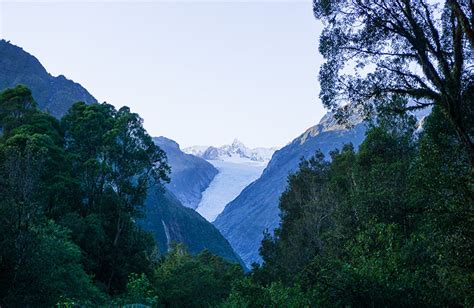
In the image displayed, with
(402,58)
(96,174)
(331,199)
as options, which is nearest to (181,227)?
(331,199)

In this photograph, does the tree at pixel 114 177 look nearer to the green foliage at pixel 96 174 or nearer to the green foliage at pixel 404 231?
the green foliage at pixel 96 174

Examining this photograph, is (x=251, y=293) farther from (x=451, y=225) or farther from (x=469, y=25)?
(x=469, y=25)

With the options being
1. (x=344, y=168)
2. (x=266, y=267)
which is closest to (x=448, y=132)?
(x=344, y=168)

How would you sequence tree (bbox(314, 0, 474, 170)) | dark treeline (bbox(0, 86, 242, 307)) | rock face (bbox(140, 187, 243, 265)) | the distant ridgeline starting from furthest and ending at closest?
rock face (bbox(140, 187, 243, 265)) < the distant ridgeline < dark treeline (bbox(0, 86, 242, 307)) < tree (bbox(314, 0, 474, 170))

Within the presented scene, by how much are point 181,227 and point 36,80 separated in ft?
211

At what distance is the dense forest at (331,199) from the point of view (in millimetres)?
14742

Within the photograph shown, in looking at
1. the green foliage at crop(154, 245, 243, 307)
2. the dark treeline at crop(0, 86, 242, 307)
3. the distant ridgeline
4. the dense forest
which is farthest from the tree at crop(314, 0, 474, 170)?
the distant ridgeline

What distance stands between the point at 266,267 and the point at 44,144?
1161 inches

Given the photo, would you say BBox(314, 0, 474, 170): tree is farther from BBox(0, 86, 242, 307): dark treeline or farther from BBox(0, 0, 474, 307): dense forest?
BBox(0, 86, 242, 307): dark treeline

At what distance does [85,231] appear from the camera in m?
32.1

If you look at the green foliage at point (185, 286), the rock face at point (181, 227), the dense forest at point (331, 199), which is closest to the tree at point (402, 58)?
the dense forest at point (331, 199)

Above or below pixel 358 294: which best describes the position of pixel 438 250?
above

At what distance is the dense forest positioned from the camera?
14742 millimetres

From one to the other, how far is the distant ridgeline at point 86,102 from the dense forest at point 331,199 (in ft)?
330
